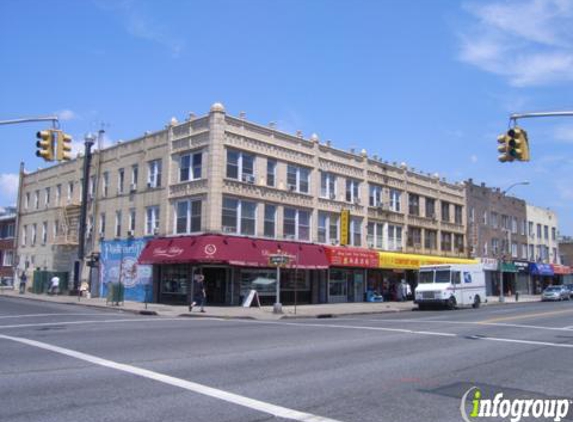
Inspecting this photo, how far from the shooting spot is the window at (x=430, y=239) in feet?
156

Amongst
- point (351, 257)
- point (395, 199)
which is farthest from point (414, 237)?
point (351, 257)

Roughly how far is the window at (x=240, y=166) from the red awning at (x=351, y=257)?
691 cm

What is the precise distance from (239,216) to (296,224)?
472 cm

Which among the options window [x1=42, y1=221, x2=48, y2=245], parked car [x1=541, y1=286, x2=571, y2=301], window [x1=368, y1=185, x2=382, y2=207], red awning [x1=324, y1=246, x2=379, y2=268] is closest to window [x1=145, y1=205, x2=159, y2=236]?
red awning [x1=324, y1=246, x2=379, y2=268]

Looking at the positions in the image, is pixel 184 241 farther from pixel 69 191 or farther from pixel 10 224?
pixel 10 224

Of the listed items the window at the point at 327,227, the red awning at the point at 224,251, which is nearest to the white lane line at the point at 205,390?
the red awning at the point at 224,251

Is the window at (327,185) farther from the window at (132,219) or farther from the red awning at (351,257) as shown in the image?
the window at (132,219)

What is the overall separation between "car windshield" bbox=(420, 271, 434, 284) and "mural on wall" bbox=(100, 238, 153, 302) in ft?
52.4

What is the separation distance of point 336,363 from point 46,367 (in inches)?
205

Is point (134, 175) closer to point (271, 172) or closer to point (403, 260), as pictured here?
point (271, 172)

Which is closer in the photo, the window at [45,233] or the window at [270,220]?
the window at [270,220]

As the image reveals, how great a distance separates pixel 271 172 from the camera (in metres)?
34.2

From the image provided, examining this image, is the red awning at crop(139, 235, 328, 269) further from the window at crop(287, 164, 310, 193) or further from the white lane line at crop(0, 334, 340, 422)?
the white lane line at crop(0, 334, 340, 422)

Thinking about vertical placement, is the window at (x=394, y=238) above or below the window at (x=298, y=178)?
below
